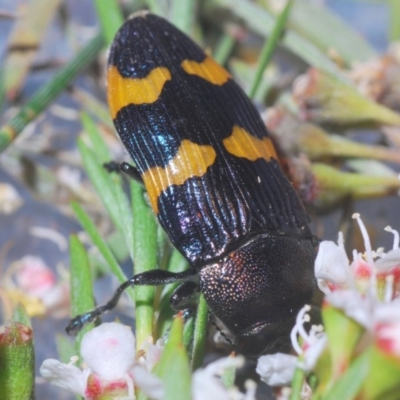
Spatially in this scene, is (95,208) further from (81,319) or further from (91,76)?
(81,319)

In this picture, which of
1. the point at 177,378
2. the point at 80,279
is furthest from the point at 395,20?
the point at 177,378

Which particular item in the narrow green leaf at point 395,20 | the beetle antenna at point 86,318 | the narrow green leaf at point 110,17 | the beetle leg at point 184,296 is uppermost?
the narrow green leaf at point 110,17

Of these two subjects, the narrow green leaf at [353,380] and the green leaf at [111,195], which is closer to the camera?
the narrow green leaf at [353,380]

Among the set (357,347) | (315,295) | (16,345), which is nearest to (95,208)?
(315,295)

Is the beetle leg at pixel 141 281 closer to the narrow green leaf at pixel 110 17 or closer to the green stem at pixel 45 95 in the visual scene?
the green stem at pixel 45 95

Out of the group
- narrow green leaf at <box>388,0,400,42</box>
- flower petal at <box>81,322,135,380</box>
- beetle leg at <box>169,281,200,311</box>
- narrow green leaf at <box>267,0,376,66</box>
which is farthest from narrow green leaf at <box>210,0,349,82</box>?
flower petal at <box>81,322,135,380</box>

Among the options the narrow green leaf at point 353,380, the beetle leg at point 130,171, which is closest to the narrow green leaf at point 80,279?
the beetle leg at point 130,171

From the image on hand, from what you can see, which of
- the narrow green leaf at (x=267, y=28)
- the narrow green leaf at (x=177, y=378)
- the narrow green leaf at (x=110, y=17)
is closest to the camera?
the narrow green leaf at (x=177, y=378)

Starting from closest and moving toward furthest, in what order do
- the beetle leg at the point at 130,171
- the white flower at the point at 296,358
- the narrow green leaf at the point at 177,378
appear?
the narrow green leaf at the point at 177,378, the white flower at the point at 296,358, the beetle leg at the point at 130,171
